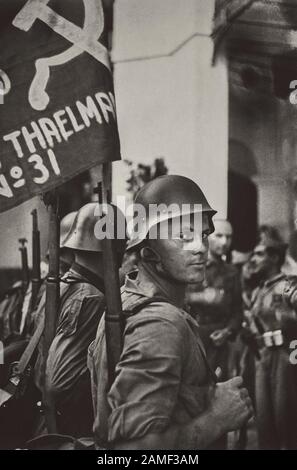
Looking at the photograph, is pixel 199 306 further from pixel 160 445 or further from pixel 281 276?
pixel 160 445

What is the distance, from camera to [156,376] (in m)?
2.31

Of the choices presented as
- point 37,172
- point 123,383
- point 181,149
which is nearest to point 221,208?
point 181,149

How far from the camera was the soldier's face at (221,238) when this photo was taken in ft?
10.5

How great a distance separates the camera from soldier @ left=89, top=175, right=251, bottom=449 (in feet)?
7.57

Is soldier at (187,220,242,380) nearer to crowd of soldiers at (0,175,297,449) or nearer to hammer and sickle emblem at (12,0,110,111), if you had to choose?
crowd of soldiers at (0,175,297,449)

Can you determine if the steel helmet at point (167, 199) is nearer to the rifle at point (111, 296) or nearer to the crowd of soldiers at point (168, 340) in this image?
the crowd of soldiers at point (168, 340)

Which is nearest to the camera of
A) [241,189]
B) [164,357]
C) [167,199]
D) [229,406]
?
[164,357]

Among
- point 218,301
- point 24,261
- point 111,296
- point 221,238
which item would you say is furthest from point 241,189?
point 24,261

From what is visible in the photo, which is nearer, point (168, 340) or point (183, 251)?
point (168, 340)

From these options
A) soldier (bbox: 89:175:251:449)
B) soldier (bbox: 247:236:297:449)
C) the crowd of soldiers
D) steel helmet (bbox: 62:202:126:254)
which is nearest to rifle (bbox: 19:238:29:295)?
the crowd of soldiers

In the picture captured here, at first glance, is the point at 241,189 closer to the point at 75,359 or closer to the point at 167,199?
the point at 167,199

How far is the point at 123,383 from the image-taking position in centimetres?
236

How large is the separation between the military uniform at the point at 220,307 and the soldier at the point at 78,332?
0.53m

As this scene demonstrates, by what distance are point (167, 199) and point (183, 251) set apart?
232 millimetres
